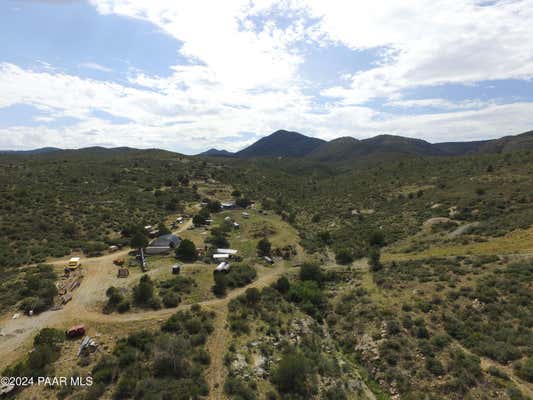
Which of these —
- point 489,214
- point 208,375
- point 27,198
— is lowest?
point 208,375

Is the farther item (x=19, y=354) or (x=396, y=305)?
(x=396, y=305)

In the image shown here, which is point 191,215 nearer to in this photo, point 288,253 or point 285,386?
point 288,253

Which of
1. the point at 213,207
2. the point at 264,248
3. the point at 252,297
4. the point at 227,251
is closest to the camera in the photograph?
the point at 252,297

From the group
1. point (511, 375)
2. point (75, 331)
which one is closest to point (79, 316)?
point (75, 331)

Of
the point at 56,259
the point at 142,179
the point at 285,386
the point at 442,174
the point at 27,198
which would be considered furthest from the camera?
the point at 142,179

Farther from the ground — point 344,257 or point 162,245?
point 162,245

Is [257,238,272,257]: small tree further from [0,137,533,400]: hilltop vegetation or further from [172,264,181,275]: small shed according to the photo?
[172,264,181,275]: small shed

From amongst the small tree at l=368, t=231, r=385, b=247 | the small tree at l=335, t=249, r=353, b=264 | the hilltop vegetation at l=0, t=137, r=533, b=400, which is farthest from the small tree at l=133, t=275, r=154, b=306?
the small tree at l=368, t=231, r=385, b=247

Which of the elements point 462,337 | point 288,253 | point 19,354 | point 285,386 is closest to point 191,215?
point 288,253

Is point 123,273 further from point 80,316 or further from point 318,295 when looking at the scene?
point 318,295
